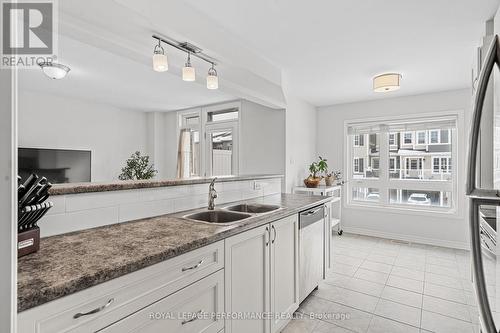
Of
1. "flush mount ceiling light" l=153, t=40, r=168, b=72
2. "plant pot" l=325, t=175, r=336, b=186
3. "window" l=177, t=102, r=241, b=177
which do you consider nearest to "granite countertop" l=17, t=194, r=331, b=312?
"flush mount ceiling light" l=153, t=40, r=168, b=72

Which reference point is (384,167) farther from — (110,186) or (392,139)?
(110,186)

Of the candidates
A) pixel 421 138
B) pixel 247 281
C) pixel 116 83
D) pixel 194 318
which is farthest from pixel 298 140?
pixel 194 318

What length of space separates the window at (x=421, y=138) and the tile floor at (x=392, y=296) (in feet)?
5.68

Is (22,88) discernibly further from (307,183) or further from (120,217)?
(307,183)

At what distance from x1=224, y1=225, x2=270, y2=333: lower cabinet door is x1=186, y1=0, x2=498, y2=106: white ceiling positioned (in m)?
1.62

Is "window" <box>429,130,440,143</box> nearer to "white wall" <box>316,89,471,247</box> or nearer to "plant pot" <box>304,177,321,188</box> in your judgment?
"white wall" <box>316,89,471,247</box>

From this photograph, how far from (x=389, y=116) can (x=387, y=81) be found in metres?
1.42

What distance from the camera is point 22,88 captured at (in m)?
3.91

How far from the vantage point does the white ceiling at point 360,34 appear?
1.88 m

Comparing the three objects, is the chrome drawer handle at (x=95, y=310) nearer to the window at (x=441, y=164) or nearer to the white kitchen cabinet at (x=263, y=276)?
the white kitchen cabinet at (x=263, y=276)

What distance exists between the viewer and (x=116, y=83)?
3734 millimetres

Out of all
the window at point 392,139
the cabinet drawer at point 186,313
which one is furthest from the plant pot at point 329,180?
the cabinet drawer at point 186,313

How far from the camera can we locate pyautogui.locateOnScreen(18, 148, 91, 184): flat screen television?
3867 mm

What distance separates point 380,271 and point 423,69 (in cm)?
244
